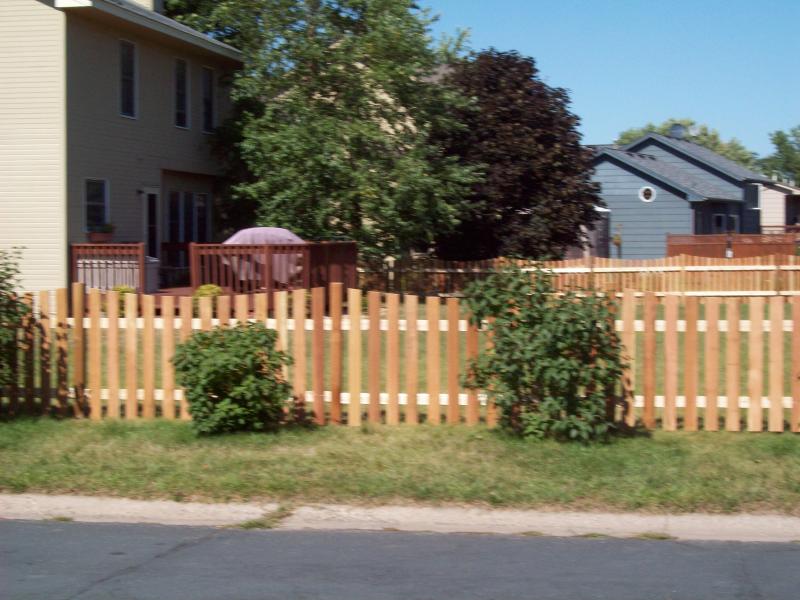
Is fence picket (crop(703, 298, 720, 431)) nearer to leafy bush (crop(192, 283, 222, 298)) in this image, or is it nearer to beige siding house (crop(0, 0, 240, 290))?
leafy bush (crop(192, 283, 222, 298))

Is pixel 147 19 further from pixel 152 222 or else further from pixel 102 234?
pixel 102 234

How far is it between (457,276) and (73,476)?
57.8 feet

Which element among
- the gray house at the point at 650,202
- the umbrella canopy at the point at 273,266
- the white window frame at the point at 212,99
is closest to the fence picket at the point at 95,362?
the umbrella canopy at the point at 273,266

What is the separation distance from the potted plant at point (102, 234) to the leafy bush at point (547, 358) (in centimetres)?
1352

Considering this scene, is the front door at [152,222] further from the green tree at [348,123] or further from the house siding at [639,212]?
the house siding at [639,212]

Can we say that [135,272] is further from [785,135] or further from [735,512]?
[785,135]

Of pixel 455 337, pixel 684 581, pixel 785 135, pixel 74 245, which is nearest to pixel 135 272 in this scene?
pixel 74 245

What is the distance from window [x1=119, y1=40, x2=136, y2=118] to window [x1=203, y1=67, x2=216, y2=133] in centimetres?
361

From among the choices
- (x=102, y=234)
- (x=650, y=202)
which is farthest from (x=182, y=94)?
(x=650, y=202)

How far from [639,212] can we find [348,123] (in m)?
18.6

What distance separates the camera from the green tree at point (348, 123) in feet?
76.3

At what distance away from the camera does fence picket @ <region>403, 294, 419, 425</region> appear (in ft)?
32.5

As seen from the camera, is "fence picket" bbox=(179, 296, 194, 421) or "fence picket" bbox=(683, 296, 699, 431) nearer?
"fence picket" bbox=(683, 296, 699, 431)

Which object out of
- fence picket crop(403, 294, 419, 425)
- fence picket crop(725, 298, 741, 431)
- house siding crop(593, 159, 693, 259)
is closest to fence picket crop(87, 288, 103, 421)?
fence picket crop(403, 294, 419, 425)
